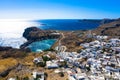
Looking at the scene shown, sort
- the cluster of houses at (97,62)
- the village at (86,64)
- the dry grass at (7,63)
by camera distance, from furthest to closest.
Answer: the dry grass at (7,63)
the cluster of houses at (97,62)
the village at (86,64)

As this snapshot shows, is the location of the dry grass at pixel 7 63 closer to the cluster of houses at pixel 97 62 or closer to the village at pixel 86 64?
the village at pixel 86 64

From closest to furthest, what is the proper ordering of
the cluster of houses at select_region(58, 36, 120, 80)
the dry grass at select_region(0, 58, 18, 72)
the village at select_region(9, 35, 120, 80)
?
the village at select_region(9, 35, 120, 80) → the cluster of houses at select_region(58, 36, 120, 80) → the dry grass at select_region(0, 58, 18, 72)

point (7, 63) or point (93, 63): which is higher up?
point (93, 63)

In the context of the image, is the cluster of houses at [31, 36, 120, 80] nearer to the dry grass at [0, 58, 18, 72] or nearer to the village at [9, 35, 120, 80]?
the village at [9, 35, 120, 80]

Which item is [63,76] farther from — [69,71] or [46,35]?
[46,35]

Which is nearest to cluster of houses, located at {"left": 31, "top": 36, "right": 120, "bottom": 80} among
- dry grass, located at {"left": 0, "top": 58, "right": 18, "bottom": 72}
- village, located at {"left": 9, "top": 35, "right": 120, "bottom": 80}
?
village, located at {"left": 9, "top": 35, "right": 120, "bottom": 80}

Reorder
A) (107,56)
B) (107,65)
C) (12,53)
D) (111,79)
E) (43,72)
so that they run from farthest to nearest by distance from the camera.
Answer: (12,53), (107,56), (107,65), (43,72), (111,79)

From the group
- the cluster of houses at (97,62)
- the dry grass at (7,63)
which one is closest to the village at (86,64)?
the cluster of houses at (97,62)

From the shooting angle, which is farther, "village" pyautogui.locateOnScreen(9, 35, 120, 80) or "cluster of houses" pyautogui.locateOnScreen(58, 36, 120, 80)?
"cluster of houses" pyautogui.locateOnScreen(58, 36, 120, 80)

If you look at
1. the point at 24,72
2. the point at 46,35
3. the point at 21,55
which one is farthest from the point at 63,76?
the point at 46,35

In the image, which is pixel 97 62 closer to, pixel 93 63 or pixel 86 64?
pixel 93 63

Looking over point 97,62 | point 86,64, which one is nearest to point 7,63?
point 86,64
